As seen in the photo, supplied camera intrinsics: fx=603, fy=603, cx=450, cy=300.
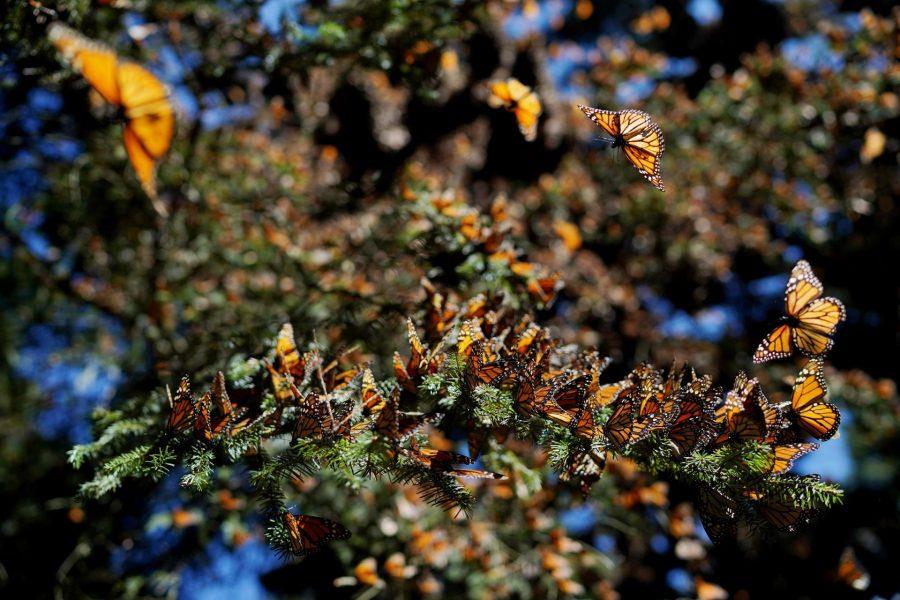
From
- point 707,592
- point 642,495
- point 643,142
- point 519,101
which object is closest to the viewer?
point 643,142

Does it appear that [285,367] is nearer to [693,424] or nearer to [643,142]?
[693,424]

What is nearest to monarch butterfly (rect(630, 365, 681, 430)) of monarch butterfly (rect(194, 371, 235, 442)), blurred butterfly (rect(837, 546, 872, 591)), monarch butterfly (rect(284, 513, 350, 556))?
monarch butterfly (rect(284, 513, 350, 556))

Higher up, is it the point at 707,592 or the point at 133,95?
the point at 133,95

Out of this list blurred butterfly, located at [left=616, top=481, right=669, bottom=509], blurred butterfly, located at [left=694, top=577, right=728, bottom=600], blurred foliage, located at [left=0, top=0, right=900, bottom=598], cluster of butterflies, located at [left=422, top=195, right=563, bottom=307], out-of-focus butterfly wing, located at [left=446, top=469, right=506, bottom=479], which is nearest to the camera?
out-of-focus butterfly wing, located at [left=446, top=469, right=506, bottom=479]

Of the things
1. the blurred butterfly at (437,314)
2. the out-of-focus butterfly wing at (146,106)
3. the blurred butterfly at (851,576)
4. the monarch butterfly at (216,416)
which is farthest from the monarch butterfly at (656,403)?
the blurred butterfly at (851,576)

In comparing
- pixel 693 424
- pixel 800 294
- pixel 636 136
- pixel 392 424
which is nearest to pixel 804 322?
pixel 800 294

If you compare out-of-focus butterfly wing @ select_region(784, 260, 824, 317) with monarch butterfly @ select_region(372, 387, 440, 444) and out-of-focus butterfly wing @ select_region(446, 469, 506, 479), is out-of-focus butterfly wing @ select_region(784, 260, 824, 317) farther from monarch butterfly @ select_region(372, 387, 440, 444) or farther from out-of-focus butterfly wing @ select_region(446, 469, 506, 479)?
monarch butterfly @ select_region(372, 387, 440, 444)
